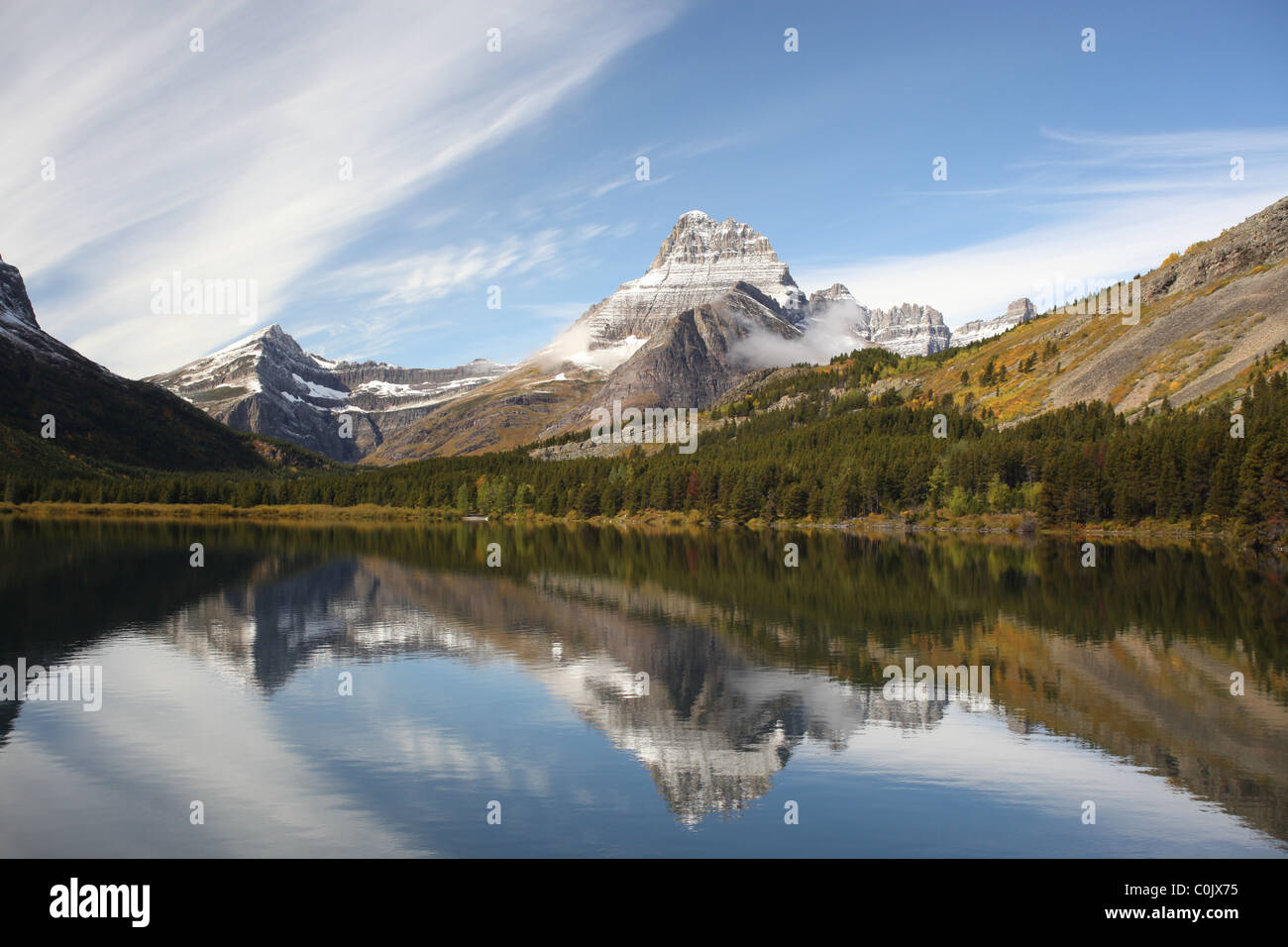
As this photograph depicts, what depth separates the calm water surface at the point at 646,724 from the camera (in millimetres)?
23047

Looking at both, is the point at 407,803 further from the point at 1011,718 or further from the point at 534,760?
the point at 1011,718

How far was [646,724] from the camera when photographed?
109 feet

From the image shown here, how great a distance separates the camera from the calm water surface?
2305 centimetres

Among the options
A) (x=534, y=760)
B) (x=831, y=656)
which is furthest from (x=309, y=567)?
(x=534, y=760)
